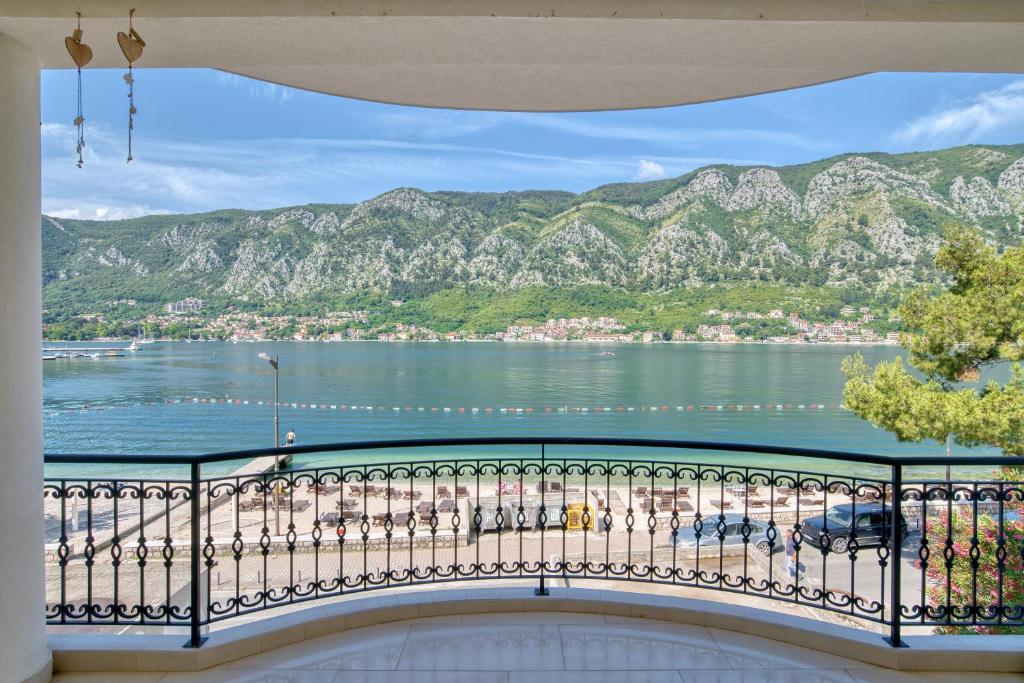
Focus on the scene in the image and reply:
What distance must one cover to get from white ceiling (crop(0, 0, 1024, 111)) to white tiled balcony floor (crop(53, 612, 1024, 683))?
2.35m

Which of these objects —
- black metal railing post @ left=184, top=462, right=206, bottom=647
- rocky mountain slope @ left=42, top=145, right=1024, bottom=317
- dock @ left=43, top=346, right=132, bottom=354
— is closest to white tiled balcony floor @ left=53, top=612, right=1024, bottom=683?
A: black metal railing post @ left=184, top=462, right=206, bottom=647

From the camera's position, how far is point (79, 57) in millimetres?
2010

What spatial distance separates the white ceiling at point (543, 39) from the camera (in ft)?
6.14

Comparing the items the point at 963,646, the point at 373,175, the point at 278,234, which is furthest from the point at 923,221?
the point at 373,175

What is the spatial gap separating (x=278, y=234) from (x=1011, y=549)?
189ft

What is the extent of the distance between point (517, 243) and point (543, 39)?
5396cm

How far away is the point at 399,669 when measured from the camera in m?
2.27

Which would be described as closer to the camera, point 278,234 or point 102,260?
point 102,260

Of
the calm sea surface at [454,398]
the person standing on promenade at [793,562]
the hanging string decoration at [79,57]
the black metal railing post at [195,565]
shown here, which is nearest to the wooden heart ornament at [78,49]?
the hanging string decoration at [79,57]

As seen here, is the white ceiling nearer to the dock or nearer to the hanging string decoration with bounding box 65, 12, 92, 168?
the hanging string decoration with bounding box 65, 12, 92, 168

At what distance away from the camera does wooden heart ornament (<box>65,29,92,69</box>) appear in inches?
76.2

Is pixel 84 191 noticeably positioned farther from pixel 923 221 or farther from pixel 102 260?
pixel 923 221

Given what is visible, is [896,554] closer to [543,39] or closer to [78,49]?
[543,39]

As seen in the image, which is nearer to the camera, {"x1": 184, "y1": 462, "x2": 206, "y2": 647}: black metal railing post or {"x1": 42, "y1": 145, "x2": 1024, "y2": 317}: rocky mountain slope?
{"x1": 184, "y1": 462, "x2": 206, "y2": 647}: black metal railing post
